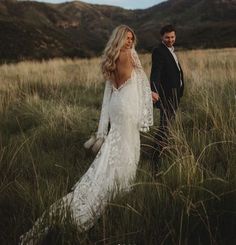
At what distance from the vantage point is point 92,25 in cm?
14200

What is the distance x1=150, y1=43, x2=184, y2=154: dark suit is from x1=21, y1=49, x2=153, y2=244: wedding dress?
0.80 m

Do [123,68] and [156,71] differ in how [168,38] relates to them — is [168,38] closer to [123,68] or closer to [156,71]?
[156,71]

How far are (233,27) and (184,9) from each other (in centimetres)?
7882

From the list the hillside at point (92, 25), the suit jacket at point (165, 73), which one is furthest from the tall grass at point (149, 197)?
the hillside at point (92, 25)

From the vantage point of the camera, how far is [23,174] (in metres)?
6.16

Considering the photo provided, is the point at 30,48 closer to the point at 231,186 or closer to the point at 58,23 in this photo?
the point at 231,186

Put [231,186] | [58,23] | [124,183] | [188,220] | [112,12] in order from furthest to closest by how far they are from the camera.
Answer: [112,12]
[58,23]
[124,183]
[231,186]
[188,220]

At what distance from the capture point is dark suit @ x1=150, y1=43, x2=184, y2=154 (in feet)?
22.9

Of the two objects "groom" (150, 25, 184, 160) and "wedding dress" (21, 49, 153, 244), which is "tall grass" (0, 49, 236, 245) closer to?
"wedding dress" (21, 49, 153, 244)

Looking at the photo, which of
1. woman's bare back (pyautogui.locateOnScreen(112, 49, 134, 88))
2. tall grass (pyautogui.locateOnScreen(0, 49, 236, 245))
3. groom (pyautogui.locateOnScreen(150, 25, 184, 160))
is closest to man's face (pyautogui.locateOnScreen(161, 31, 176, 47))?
groom (pyautogui.locateOnScreen(150, 25, 184, 160))

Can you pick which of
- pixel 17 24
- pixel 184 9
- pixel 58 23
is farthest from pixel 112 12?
pixel 17 24

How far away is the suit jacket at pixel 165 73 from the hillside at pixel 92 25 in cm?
3416

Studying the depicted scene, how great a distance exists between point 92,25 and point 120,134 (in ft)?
453

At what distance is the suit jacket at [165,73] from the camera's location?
698 cm
